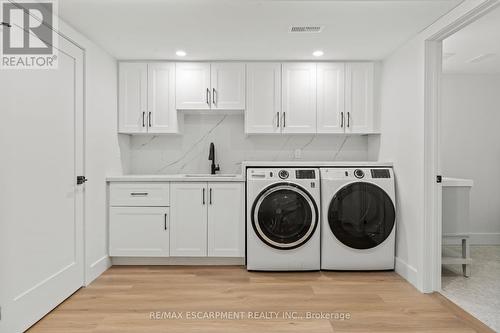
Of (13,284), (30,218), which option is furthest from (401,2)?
(13,284)

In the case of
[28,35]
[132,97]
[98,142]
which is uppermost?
[28,35]

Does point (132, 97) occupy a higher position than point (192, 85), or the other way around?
point (192, 85)

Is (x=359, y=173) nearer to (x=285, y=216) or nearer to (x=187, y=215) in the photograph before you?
(x=285, y=216)

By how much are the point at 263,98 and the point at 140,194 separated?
5.30ft

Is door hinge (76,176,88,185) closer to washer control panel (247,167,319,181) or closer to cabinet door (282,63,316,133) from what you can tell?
washer control panel (247,167,319,181)

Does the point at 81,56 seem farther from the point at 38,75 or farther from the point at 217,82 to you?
the point at 217,82

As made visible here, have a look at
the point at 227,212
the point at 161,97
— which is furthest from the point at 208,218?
the point at 161,97

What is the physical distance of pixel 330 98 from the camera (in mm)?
3648

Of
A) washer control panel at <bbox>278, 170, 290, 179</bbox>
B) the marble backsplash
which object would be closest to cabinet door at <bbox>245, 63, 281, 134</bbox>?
the marble backsplash

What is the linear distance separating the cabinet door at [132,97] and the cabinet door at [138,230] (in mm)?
885

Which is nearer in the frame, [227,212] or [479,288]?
[479,288]

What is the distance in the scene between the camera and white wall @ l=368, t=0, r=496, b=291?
110 inches

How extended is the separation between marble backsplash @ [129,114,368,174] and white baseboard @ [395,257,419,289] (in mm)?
1292

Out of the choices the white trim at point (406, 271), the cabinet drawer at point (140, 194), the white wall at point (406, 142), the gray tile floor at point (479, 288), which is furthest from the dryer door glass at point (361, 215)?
the cabinet drawer at point (140, 194)
